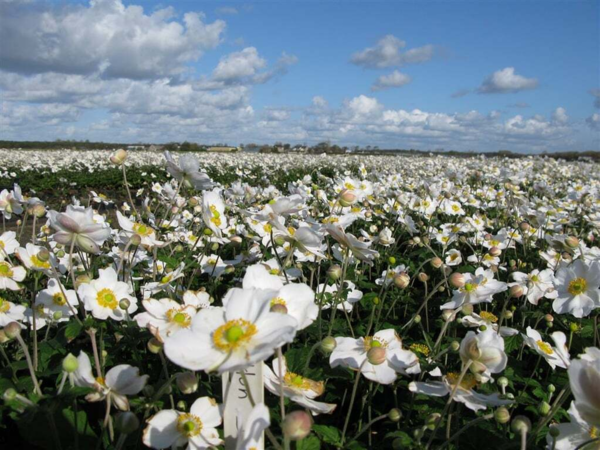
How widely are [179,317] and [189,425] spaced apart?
32 cm

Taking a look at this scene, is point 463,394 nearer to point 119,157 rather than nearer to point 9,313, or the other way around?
point 9,313

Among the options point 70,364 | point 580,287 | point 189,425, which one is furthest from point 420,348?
point 70,364

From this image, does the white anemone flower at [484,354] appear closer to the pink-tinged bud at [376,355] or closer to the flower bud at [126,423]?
the pink-tinged bud at [376,355]

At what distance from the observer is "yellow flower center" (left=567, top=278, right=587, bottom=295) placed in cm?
203

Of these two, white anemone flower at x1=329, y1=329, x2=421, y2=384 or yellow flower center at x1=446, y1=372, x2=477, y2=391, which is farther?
yellow flower center at x1=446, y1=372, x2=477, y2=391

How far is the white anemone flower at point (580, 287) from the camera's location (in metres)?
2.02

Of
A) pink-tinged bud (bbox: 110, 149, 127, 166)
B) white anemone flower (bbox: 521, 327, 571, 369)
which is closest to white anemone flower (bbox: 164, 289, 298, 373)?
white anemone flower (bbox: 521, 327, 571, 369)

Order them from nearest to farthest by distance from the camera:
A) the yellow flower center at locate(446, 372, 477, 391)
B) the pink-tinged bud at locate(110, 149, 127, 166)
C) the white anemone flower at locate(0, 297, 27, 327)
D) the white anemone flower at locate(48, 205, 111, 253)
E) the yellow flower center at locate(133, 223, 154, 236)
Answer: the yellow flower center at locate(446, 372, 477, 391), the white anemone flower at locate(48, 205, 111, 253), the white anemone flower at locate(0, 297, 27, 327), the yellow flower center at locate(133, 223, 154, 236), the pink-tinged bud at locate(110, 149, 127, 166)

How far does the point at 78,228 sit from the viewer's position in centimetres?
162

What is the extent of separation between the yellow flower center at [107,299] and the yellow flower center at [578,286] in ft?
6.29

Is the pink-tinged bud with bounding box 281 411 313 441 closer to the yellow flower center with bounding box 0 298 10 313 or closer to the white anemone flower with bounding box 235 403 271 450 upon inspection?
the white anemone flower with bounding box 235 403 271 450

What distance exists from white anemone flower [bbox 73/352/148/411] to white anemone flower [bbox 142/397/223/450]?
0.09 metres

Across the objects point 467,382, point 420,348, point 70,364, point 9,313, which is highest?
point 70,364

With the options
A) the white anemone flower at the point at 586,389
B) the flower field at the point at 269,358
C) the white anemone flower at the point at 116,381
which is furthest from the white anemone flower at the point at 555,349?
the white anemone flower at the point at 116,381
